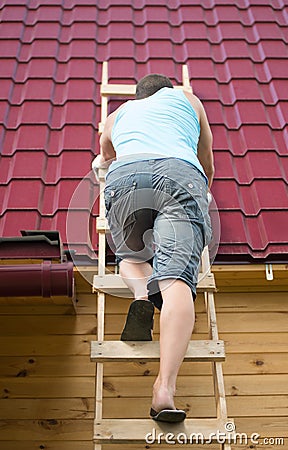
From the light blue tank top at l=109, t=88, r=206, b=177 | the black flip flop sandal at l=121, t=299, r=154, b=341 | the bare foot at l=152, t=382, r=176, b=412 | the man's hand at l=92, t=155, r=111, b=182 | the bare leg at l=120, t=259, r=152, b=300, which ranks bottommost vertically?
the bare foot at l=152, t=382, r=176, b=412

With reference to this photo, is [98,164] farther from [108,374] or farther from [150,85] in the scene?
[108,374]

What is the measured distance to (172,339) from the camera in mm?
2033

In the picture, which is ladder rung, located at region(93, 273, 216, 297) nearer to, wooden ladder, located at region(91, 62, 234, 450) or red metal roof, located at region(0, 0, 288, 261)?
wooden ladder, located at region(91, 62, 234, 450)

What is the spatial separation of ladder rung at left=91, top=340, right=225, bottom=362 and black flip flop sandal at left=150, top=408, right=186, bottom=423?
0.26 meters

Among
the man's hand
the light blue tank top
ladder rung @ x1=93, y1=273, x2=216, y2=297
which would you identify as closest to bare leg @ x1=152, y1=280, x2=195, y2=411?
ladder rung @ x1=93, y1=273, x2=216, y2=297

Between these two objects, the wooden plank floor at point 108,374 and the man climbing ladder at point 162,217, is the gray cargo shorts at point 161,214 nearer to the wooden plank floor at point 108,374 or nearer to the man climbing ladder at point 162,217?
the man climbing ladder at point 162,217

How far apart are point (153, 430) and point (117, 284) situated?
72 centimetres

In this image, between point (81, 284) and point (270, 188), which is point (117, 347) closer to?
point (81, 284)

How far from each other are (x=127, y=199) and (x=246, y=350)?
42.1 inches

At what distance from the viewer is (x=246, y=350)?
9.37ft

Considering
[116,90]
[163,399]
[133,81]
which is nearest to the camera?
[163,399]

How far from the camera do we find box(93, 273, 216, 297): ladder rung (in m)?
2.57

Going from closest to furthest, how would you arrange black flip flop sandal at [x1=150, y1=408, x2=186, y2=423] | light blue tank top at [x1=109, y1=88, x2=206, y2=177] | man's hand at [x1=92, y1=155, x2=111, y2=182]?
black flip flop sandal at [x1=150, y1=408, x2=186, y2=423]
light blue tank top at [x1=109, y1=88, x2=206, y2=177]
man's hand at [x1=92, y1=155, x2=111, y2=182]

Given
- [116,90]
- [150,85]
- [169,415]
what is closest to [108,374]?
[169,415]
